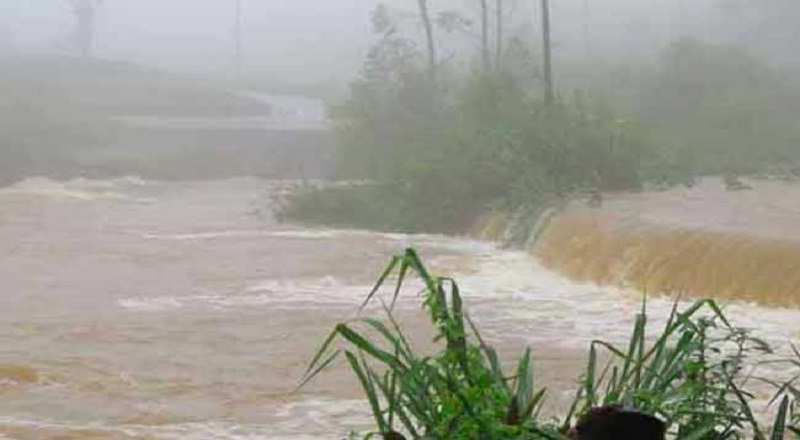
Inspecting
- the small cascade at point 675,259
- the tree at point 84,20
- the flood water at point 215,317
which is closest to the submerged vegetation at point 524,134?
the flood water at point 215,317

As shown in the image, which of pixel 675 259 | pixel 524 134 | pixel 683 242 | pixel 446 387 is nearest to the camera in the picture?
pixel 446 387

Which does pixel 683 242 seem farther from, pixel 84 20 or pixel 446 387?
pixel 84 20

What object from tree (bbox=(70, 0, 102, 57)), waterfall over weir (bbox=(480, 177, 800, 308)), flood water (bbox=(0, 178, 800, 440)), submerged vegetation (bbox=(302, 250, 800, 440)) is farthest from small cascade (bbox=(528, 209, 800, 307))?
tree (bbox=(70, 0, 102, 57))

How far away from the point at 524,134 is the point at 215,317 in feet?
27.5

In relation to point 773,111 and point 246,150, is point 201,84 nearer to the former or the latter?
point 246,150

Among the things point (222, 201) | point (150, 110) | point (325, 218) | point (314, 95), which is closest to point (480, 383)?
point (325, 218)

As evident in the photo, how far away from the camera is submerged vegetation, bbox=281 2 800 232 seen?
21.7 metres

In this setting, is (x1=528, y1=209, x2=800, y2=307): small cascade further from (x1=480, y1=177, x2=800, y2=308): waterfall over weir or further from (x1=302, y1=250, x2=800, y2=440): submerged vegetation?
(x1=302, y1=250, x2=800, y2=440): submerged vegetation

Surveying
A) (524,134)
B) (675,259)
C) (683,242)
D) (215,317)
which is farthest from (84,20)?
(675,259)

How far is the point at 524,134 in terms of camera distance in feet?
72.3

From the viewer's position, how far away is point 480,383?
4422mm

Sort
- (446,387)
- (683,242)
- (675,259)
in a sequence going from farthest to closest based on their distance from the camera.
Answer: (683,242), (675,259), (446,387)

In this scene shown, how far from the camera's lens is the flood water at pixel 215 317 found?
33.9ft

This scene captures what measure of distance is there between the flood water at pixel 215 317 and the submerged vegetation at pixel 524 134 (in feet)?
Answer: 2.96
